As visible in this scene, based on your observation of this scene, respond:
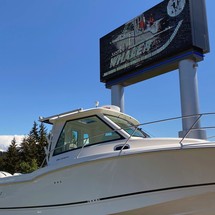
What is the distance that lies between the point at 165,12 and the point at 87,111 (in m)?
12.9

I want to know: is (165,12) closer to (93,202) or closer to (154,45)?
(154,45)

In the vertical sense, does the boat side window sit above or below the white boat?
above

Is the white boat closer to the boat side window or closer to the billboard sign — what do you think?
the boat side window

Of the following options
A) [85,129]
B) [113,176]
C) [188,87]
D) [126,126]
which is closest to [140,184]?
[113,176]

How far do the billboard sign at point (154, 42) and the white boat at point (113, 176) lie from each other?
10.9 metres

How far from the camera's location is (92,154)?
18.4ft

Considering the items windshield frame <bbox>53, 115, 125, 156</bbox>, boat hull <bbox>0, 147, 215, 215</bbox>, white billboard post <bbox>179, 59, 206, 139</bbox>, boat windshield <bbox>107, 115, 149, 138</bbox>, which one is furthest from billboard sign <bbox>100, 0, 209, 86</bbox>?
boat hull <bbox>0, 147, 215, 215</bbox>

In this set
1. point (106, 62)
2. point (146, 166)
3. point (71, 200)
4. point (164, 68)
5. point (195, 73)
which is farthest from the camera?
point (106, 62)

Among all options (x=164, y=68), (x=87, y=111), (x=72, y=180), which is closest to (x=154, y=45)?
(x=164, y=68)

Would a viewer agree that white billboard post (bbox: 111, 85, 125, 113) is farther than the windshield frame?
Yes

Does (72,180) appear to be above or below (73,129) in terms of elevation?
below

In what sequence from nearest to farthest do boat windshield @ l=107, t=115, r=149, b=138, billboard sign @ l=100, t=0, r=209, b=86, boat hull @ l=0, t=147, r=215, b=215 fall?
boat hull @ l=0, t=147, r=215, b=215
boat windshield @ l=107, t=115, r=149, b=138
billboard sign @ l=100, t=0, r=209, b=86

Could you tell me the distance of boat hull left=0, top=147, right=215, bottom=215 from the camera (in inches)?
182

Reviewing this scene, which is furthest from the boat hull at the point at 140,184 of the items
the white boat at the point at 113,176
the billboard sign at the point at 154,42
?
the billboard sign at the point at 154,42
